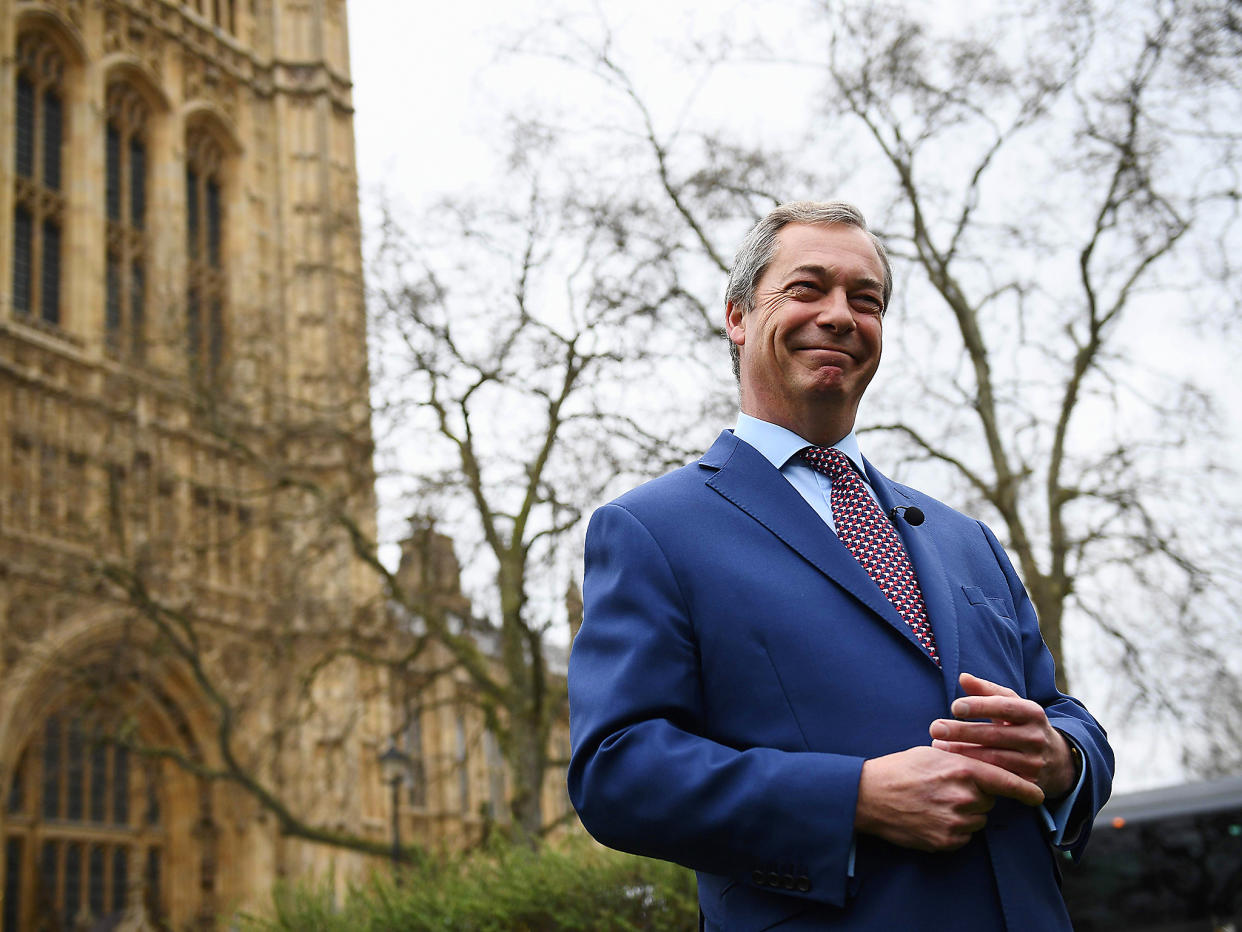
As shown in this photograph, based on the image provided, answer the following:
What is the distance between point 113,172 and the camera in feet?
87.9

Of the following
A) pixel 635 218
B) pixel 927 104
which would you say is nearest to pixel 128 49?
pixel 635 218

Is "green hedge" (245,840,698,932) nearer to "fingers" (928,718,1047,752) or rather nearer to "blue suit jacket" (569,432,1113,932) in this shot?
"blue suit jacket" (569,432,1113,932)

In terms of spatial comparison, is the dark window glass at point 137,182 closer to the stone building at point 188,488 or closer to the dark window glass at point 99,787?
the stone building at point 188,488

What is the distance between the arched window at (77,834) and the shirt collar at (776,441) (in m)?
18.6

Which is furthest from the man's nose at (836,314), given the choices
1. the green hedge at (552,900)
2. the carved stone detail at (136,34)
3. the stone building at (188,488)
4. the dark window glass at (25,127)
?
the carved stone detail at (136,34)

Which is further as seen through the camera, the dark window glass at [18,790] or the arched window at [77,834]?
the dark window glass at [18,790]

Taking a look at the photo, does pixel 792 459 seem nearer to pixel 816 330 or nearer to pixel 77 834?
pixel 816 330

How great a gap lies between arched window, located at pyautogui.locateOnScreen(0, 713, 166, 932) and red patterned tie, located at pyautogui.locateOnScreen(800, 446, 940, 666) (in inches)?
736

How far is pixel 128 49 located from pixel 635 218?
18.4 meters

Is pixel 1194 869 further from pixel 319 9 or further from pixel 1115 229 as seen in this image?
pixel 319 9

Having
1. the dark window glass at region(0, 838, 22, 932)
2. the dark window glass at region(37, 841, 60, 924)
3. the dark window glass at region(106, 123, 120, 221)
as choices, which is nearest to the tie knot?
the dark window glass at region(0, 838, 22, 932)

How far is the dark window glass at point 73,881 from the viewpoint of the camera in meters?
21.1

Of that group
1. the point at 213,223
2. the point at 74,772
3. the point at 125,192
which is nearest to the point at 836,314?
the point at 74,772

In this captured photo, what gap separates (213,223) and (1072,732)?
29.7 m
